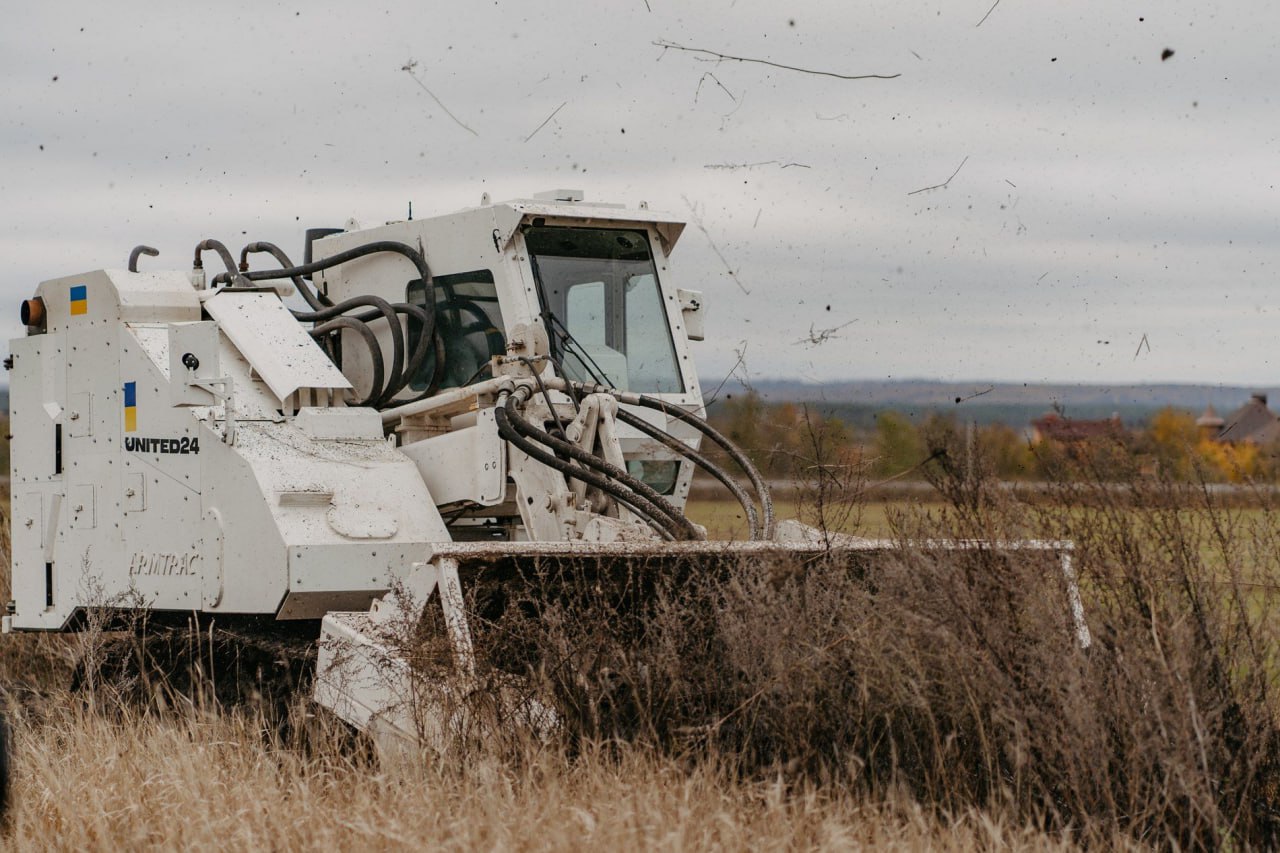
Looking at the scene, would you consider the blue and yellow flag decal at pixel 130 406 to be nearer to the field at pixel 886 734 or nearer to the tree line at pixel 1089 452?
the field at pixel 886 734

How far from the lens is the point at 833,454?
8.27m

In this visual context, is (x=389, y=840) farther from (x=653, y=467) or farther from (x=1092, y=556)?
(x=653, y=467)

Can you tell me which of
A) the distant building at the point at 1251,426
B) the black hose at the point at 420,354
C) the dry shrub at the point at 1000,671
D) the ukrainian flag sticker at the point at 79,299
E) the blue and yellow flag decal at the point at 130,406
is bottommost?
the dry shrub at the point at 1000,671

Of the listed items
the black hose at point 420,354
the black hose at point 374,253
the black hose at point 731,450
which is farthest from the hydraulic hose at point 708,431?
the black hose at point 374,253

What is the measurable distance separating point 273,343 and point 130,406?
89 cm

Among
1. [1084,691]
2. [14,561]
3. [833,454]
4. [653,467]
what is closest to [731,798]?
[1084,691]

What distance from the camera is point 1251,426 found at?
7.66m

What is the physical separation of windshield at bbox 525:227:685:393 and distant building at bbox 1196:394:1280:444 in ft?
10.4

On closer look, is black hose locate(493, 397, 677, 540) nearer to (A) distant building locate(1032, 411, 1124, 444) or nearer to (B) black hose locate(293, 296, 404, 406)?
(B) black hose locate(293, 296, 404, 406)

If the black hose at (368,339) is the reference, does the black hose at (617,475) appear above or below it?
below

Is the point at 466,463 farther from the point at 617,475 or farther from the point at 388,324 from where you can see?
the point at 388,324

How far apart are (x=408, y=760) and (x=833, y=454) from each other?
275 cm

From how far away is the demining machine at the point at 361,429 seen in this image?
26.4ft

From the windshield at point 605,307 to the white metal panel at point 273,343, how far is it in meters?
1.25
